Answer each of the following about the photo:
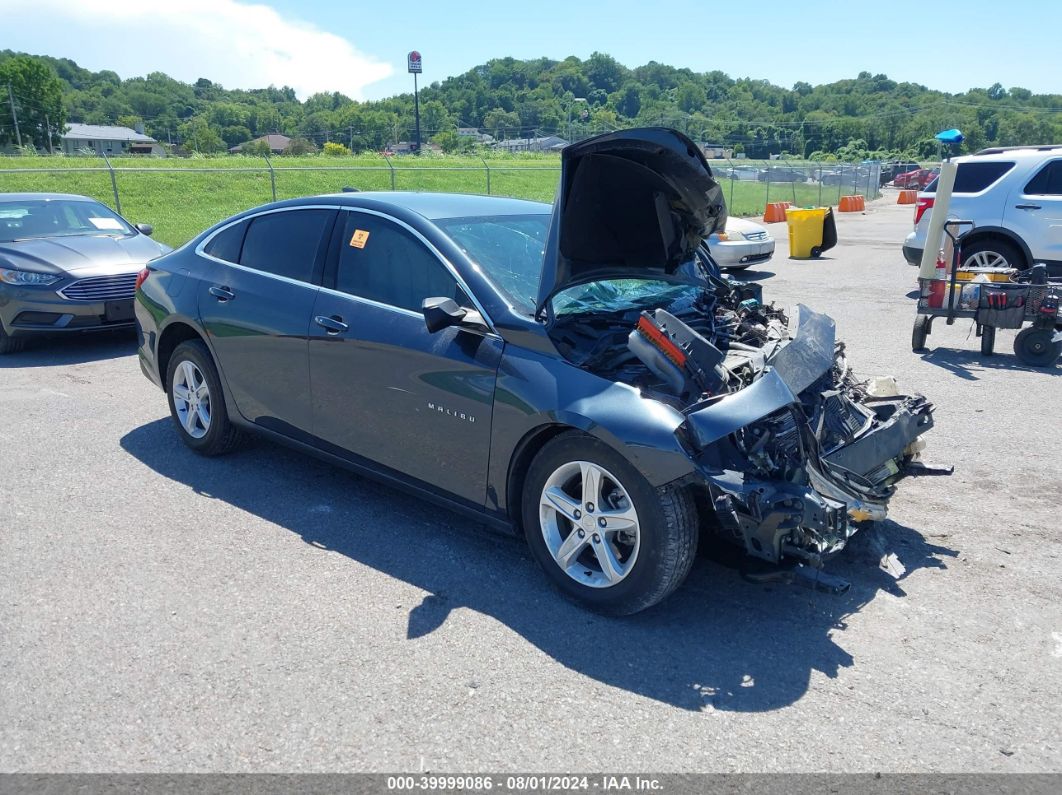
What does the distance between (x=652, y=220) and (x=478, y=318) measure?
45.2 inches

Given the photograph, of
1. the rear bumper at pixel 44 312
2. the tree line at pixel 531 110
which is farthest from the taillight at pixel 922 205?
the tree line at pixel 531 110

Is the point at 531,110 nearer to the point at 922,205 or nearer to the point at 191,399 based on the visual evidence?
the point at 922,205

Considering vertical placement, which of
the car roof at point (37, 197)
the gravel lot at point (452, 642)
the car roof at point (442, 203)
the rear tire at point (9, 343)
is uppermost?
the car roof at point (442, 203)

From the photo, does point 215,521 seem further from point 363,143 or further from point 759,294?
point 363,143

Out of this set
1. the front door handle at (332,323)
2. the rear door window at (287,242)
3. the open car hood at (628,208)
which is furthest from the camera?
the rear door window at (287,242)

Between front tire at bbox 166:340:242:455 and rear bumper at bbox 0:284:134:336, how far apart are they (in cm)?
354

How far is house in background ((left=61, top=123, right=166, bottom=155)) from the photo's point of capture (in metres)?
88.1

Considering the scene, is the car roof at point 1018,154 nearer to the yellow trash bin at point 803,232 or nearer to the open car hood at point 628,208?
the yellow trash bin at point 803,232

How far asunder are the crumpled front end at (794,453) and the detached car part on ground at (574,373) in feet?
0.03

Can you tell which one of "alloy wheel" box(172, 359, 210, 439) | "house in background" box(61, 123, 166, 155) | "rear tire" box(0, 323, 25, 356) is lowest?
"rear tire" box(0, 323, 25, 356)

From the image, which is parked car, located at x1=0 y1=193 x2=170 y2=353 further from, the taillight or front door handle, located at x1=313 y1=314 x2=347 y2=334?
the taillight

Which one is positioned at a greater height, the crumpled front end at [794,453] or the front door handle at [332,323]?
the front door handle at [332,323]

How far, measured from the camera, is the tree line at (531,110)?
262 ft

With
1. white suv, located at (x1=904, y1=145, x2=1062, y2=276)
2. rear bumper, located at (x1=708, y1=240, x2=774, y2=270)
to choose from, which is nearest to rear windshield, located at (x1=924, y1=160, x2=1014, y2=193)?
white suv, located at (x1=904, y1=145, x2=1062, y2=276)
